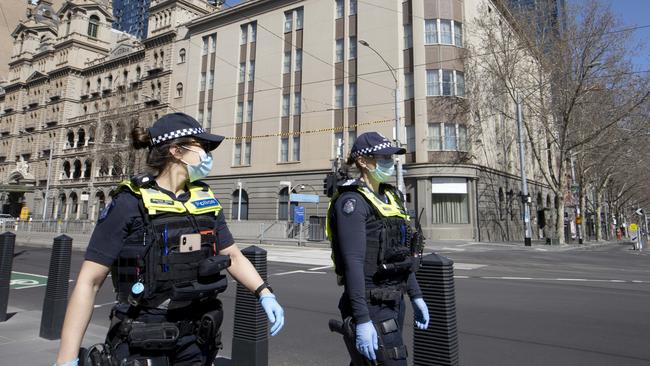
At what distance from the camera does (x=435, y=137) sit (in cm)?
2795

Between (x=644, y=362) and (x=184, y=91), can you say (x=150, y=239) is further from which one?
(x=184, y=91)

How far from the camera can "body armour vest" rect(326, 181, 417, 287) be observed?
8.20ft

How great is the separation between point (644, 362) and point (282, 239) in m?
23.0

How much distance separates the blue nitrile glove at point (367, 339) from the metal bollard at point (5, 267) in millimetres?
6230

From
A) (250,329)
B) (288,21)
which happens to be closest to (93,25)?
(288,21)

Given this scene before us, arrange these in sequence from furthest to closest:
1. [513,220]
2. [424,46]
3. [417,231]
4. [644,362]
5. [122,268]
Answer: [513,220], [424,46], [644,362], [417,231], [122,268]

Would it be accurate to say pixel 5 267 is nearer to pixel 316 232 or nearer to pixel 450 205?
pixel 316 232

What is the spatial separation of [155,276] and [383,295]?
1.29 metres

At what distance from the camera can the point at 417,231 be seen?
9.34 ft

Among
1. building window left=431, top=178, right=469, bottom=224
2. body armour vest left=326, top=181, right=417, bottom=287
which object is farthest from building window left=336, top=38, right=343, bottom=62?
body armour vest left=326, top=181, right=417, bottom=287

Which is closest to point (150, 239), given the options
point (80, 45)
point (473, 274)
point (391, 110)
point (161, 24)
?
point (473, 274)

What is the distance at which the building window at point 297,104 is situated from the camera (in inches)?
1296

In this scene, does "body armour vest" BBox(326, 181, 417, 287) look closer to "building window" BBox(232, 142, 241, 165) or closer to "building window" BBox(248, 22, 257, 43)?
"building window" BBox(232, 142, 241, 165)

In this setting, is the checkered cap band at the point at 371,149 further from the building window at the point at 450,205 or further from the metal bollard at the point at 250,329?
the building window at the point at 450,205
